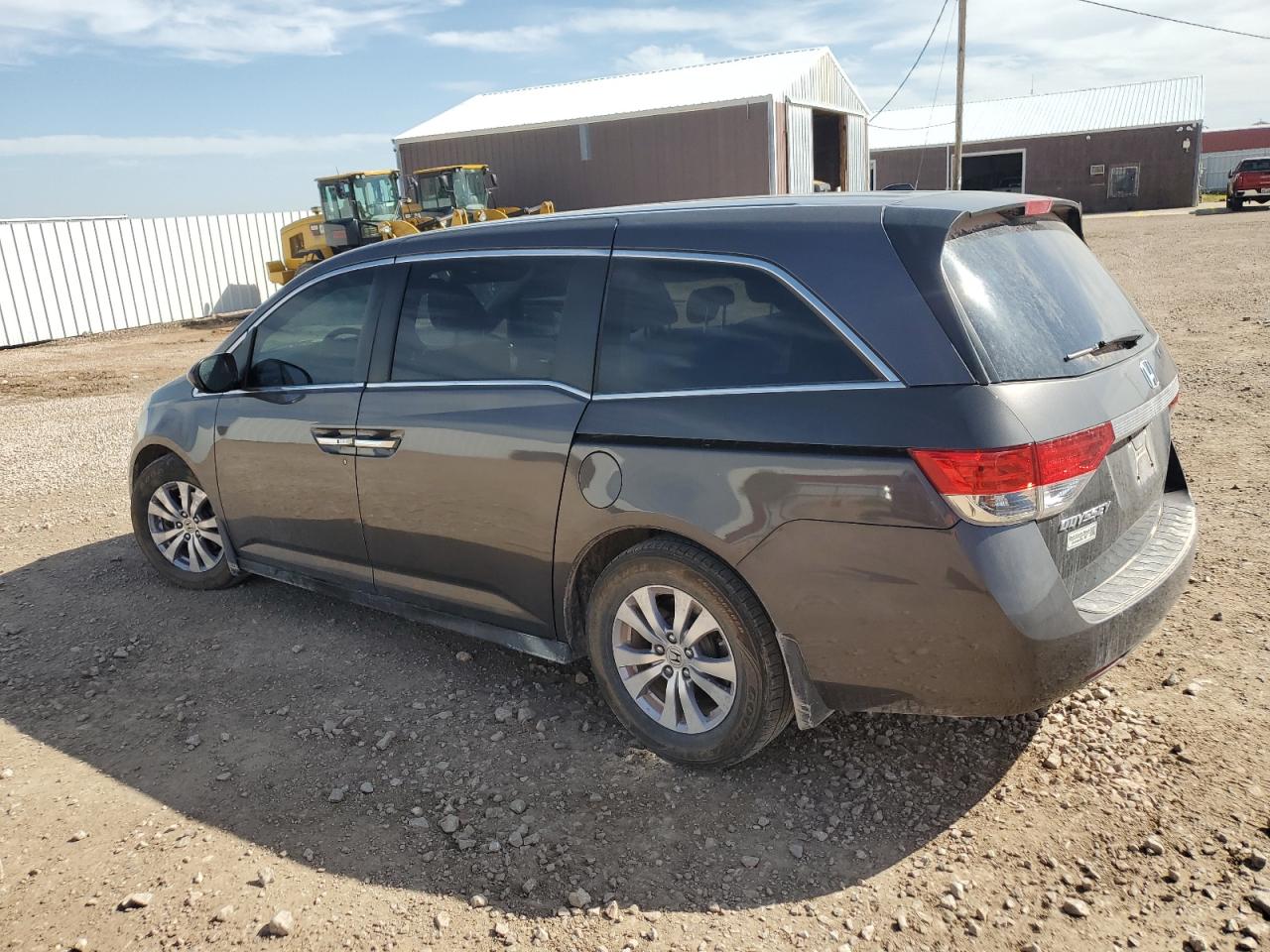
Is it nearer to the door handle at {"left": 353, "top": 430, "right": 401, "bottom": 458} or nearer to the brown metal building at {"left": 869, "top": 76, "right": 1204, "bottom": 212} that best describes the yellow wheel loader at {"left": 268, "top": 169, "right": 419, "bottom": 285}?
the door handle at {"left": 353, "top": 430, "right": 401, "bottom": 458}

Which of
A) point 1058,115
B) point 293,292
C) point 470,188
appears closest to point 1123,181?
point 1058,115

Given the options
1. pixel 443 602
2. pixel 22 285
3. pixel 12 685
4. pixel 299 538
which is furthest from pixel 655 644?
pixel 22 285

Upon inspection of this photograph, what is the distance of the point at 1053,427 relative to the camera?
8.87 ft

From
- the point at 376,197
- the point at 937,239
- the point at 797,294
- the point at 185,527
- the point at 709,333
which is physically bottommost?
the point at 185,527

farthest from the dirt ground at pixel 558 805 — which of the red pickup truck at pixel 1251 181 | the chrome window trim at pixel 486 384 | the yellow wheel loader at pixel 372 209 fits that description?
the red pickup truck at pixel 1251 181

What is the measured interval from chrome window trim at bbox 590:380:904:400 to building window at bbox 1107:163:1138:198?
4918cm

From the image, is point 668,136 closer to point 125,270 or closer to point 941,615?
point 125,270

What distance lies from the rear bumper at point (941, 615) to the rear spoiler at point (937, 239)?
1.67 ft

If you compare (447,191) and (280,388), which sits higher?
(447,191)

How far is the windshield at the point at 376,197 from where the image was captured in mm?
23500

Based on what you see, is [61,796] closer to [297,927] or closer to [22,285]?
[297,927]

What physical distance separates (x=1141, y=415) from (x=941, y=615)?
3.44 feet

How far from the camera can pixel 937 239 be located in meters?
2.82

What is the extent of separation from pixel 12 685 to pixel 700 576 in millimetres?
3264
